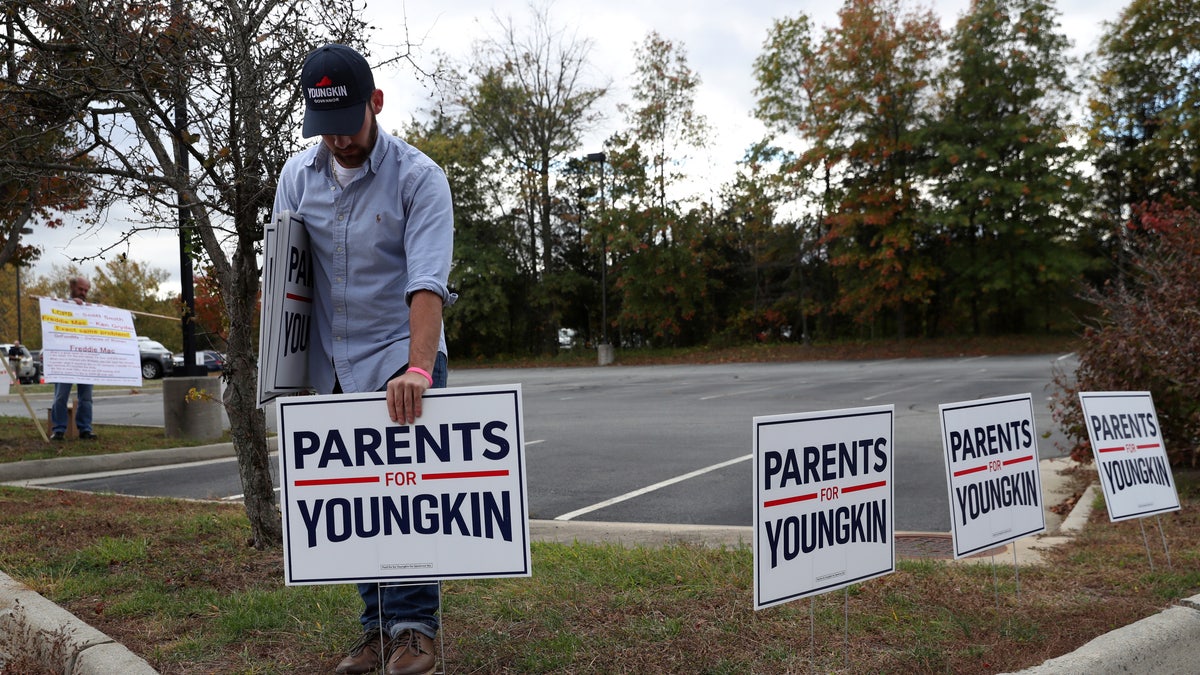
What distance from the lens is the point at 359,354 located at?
10.6 feet

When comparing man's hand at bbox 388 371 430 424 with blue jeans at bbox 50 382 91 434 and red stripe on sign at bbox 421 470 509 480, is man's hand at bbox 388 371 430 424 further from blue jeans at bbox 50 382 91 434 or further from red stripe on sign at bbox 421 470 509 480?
blue jeans at bbox 50 382 91 434

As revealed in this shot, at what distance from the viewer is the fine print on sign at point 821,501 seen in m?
3.12

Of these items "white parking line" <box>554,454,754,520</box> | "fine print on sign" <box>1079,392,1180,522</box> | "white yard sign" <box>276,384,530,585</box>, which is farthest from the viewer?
"white parking line" <box>554,454,754,520</box>

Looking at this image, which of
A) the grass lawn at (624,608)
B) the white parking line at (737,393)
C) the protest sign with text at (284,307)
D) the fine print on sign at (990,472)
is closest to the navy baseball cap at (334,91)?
the protest sign with text at (284,307)

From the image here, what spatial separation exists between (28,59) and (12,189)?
16.6 ft

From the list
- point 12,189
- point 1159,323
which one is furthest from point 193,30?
point 12,189

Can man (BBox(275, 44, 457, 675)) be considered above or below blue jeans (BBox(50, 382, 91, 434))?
above

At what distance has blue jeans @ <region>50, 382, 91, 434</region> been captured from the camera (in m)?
10.5

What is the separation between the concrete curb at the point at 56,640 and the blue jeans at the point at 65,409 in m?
7.45

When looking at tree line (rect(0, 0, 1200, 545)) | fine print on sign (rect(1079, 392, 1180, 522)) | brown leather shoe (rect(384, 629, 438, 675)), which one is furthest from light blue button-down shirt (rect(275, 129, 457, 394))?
tree line (rect(0, 0, 1200, 545))

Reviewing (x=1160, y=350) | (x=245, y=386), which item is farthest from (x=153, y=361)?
(x=1160, y=350)

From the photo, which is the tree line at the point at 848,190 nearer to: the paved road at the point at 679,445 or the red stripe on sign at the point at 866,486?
the paved road at the point at 679,445

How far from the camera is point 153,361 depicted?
35.5m

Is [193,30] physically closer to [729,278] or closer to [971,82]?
[971,82]
